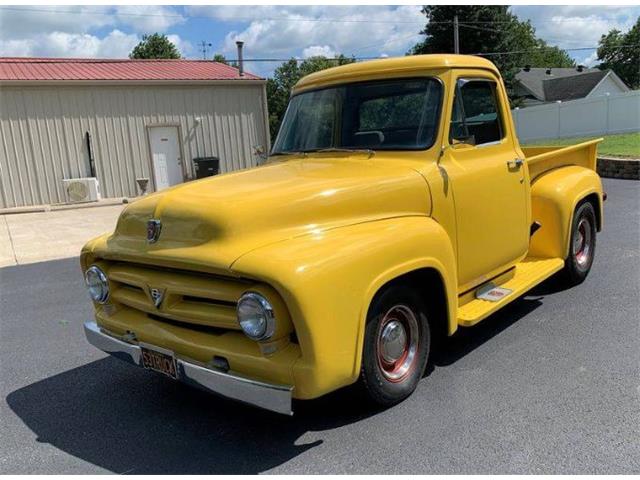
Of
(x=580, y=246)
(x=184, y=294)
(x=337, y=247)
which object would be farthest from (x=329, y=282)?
(x=580, y=246)

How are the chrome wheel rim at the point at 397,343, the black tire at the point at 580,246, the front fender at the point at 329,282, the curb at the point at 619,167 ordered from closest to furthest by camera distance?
the front fender at the point at 329,282 → the chrome wheel rim at the point at 397,343 → the black tire at the point at 580,246 → the curb at the point at 619,167

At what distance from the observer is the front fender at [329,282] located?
2756 mm

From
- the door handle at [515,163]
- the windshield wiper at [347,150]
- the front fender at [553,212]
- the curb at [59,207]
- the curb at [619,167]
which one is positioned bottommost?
the curb at [59,207]

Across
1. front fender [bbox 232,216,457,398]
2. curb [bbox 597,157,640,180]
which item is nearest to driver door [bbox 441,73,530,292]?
front fender [bbox 232,216,457,398]

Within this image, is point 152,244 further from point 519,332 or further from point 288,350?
point 519,332

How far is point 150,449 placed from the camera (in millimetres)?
3254

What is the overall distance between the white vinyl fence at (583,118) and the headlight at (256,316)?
28.7 meters

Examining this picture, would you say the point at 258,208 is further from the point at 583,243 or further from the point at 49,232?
the point at 49,232

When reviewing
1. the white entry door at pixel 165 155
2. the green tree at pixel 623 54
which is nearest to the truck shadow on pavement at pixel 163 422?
the white entry door at pixel 165 155

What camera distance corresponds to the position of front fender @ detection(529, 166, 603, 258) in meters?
5.38

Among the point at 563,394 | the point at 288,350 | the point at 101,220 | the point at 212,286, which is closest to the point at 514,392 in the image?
the point at 563,394

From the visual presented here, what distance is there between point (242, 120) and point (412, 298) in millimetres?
17294

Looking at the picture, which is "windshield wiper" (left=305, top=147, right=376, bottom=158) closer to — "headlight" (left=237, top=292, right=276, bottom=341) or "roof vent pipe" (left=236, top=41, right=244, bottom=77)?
"headlight" (left=237, top=292, right=276, bottom=341)

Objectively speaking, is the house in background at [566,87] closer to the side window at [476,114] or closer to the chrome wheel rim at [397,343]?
the side window at [476,114]
